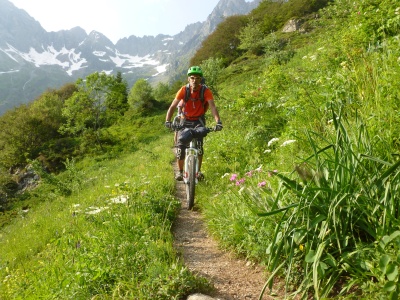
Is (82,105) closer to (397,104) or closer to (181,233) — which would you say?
(181,233)

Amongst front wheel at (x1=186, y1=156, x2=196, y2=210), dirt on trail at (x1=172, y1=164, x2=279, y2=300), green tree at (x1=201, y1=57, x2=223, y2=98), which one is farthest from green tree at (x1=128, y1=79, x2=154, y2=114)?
dirt on trail at (x1=172, y1=164, x2=279, y2=300)

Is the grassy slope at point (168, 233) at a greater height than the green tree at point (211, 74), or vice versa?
the green tree at point (211, 74)

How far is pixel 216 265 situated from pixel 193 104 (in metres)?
4.48

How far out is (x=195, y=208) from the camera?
6.68 m

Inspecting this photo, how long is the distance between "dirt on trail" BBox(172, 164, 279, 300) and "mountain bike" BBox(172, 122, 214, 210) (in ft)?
2.76

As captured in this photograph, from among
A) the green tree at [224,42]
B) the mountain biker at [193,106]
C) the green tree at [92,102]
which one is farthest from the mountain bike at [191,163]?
the green tree at [224,42]

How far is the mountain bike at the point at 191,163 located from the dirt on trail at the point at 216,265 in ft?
2.76

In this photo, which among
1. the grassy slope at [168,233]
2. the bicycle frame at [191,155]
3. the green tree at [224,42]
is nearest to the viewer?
the grassy slope at [168,233]

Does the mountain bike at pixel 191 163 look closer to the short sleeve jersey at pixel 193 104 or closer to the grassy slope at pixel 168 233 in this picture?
the grassy slope at pixel 168 233

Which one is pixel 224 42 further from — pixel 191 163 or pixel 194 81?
Answer: pixel 191 163

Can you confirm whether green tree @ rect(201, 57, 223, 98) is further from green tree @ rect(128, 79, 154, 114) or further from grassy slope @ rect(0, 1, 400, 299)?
green tree @ rect(128, 79, 154, 114)

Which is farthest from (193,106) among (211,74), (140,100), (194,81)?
(140,100)

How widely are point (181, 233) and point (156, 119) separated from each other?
43855mm

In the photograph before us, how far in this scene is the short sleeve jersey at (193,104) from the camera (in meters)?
7.51
